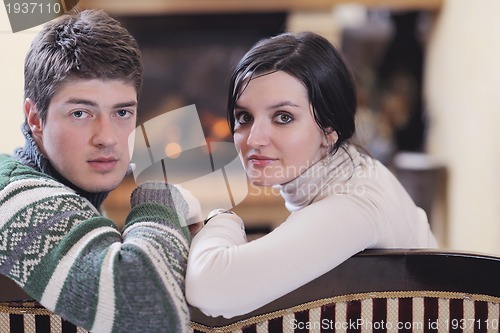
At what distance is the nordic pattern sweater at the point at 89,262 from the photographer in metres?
0.80

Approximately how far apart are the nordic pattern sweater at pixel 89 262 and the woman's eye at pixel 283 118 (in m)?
0.26

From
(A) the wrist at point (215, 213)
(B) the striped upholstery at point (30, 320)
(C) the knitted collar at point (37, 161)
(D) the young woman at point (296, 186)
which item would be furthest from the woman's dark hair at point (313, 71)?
(B) the striped upholstery at point (30, 320)

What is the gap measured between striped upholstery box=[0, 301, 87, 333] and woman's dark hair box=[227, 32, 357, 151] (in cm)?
44

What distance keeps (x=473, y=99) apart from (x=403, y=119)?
0.72 m

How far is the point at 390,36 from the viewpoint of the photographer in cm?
373

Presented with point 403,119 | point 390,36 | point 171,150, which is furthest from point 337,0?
point 171,150

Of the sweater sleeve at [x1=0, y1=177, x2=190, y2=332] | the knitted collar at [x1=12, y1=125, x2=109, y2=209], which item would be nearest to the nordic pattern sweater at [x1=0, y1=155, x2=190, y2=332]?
the sweater sleeve at [x1=0, y1=177, x2=190, y2=332]

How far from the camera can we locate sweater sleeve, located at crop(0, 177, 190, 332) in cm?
Result: 80

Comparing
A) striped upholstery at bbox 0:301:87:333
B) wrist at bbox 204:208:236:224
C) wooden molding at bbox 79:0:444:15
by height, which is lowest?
striped upholstery at bbox 0:301:87:333

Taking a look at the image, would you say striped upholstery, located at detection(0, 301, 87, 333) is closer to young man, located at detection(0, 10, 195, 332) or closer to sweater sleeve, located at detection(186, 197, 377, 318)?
young man, located at detection(0, 10, 195, 332)

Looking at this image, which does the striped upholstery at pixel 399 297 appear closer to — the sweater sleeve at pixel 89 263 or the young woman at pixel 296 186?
the young woman at pixel 296 186

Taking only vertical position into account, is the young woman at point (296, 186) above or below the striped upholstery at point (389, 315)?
above

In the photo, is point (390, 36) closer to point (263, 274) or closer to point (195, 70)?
point (195, 70)

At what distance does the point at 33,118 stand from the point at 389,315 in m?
0.63
